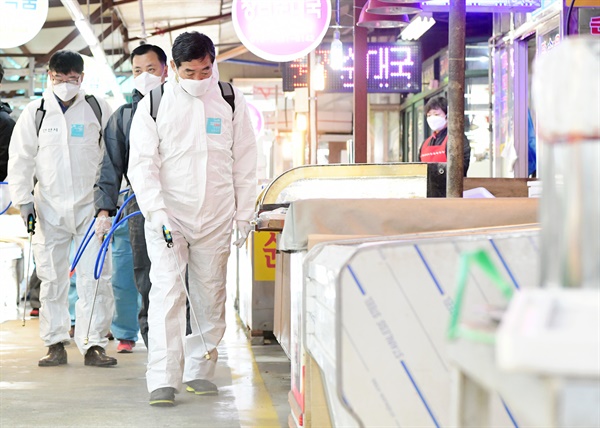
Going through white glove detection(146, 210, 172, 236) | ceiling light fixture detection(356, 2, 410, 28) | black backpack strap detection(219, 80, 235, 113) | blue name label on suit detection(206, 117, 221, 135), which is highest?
ceiling light fixture detection(356, 2, 410, 28)

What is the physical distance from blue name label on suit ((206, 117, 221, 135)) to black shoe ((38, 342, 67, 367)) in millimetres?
2099

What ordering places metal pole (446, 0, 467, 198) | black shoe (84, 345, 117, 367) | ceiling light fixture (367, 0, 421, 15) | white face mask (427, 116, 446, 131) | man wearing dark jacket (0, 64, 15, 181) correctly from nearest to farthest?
metal pole (446, 0, 467, 198), black shoe (84, 345, 117, 367), man wearing dark jacket (0, 64, 15, 181), ceiling light fixture (367, 0, 421, 15), white face mask (427, 116, 446, 131)

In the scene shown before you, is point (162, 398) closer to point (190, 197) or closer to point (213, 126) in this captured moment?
point (190, 197)

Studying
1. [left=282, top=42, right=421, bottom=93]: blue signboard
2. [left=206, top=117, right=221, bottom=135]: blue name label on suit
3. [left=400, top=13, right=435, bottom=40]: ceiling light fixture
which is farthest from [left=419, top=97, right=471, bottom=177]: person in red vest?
[left=282, top=42, right=421, bottom=93]: blue signboard

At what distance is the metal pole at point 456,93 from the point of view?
16.4 ft

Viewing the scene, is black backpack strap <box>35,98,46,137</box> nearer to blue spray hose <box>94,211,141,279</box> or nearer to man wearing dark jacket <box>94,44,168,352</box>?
man wearing dark jacket <box>94,44,168,352</box>

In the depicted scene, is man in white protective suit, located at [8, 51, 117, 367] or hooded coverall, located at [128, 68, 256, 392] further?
man in white protective suit, located at [8, 51, 117, 367]

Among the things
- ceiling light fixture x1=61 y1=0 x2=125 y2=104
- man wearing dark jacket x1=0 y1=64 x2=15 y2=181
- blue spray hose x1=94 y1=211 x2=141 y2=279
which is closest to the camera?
blue spray hose x1=94 y1=211 x2=141 y2=279

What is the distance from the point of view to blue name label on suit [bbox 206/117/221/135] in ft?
17.5

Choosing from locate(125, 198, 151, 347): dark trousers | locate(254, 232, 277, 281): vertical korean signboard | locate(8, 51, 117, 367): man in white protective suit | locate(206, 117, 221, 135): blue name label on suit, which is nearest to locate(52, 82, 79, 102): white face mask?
Result: locate(8, 51, 117, 367): man in white protective suit

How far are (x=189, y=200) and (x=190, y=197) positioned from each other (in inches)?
0.6

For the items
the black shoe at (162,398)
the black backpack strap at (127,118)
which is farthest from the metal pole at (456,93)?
the black backpack strap at (127,118)

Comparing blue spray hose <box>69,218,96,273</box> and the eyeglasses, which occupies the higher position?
the eyeglasses

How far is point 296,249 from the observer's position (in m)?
3.84
